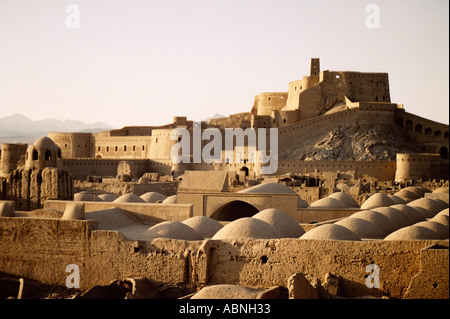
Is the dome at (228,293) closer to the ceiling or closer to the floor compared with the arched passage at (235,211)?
closer to the floor

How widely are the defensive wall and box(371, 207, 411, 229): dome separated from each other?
4.33 m

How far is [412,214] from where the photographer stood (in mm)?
16719

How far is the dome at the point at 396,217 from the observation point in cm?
1555

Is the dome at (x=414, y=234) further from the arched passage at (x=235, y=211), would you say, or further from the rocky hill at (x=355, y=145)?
the rocky hill at (x=355, y=145)

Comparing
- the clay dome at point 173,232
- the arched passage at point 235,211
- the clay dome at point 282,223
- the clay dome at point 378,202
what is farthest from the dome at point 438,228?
the arched passage at point 235,211

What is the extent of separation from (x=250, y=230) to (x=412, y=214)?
18.4 ft

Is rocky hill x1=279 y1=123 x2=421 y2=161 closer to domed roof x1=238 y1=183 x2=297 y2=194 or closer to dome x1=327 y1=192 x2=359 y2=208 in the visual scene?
dome x1=327 y1=192 x2=359 y2=208

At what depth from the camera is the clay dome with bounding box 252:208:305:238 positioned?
14094mm

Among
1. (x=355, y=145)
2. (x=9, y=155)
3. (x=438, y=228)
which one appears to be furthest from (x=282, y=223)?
(x=9, y=155)

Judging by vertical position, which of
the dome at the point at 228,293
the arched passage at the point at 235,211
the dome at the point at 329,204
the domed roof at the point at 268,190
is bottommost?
the dome at the point at 228,293

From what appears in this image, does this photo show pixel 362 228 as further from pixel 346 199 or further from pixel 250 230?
pixel 346 199

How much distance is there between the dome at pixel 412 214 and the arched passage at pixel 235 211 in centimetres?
426

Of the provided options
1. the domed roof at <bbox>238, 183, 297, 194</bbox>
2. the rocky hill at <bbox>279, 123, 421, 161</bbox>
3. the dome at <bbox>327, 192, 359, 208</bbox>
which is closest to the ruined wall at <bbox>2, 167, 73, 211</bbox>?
the domed roof at <bbox>238, 183, 297, 194</bbox>
